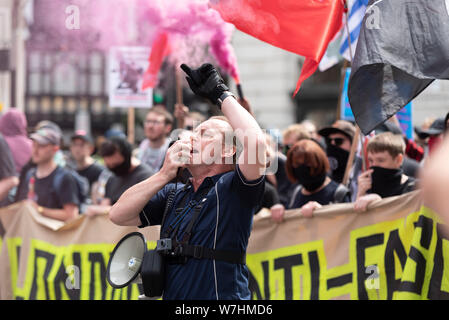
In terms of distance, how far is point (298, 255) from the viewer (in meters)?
4.68

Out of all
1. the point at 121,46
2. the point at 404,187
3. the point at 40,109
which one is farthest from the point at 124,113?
the point at 404,187

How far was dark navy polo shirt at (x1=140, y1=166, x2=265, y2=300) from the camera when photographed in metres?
2.76

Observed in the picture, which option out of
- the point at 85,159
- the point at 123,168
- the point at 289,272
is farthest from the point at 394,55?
the point at 85,159

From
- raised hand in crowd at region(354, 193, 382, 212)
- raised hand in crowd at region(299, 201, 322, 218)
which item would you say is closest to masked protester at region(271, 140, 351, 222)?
raised hand in crowd at region(299, 201, 322, 218)

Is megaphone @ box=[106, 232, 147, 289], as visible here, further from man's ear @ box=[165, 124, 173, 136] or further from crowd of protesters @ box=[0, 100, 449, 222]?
man's ear @ box=[165, 124, 173, 136]

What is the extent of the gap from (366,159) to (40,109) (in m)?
41.2

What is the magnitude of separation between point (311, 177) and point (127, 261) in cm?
220

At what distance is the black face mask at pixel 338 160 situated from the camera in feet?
19.0

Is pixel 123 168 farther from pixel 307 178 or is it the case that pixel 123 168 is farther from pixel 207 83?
pixel 207 83

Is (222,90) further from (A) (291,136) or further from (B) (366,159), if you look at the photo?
(A) (291,136)

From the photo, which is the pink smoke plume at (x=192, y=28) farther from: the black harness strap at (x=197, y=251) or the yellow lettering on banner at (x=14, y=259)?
the black harness strap at (x=197, y=251)

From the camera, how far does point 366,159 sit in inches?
206

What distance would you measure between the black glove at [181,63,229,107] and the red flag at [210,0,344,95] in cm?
133

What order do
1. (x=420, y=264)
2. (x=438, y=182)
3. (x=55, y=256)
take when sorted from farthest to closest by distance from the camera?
(x=55, y=256) → (x=420, y=264) → (x=438, y=182)
